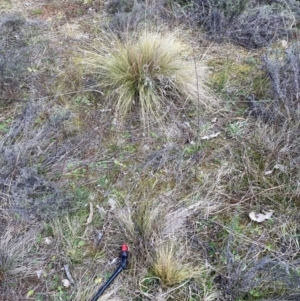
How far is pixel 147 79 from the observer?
2.47m

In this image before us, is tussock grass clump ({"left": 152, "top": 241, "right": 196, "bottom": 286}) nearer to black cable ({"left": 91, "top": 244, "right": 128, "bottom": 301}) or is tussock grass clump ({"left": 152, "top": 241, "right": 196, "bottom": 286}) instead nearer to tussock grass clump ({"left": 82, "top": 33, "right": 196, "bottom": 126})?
black cable ({"left": 91, "top": 244, "right": 128, "bottom": 301})

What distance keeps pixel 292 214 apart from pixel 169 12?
2184 millimetres

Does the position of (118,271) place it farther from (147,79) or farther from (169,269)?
(147,79)

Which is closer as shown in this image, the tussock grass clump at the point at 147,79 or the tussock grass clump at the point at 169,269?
the tussock grass clump at the point at 169,269


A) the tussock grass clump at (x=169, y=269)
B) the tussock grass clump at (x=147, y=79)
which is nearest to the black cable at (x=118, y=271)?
the tussock grass clump at (x=169, y=269)

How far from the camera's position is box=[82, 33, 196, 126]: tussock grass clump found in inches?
97.4

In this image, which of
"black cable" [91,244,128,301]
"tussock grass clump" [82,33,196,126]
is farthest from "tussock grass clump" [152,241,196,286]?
"tussock grass clump" [82,33,196,126]

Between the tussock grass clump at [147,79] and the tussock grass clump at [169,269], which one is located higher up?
the tussock grass clump at [147,79]

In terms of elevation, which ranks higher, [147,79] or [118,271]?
[147,79]

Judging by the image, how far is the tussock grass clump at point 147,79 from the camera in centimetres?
247

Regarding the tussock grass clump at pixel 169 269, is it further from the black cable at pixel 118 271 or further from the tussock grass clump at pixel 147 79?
the tussock grass clump at pixel 147 79

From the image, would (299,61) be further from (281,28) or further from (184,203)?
(184,203)

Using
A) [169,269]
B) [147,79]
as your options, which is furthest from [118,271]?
[147,79]

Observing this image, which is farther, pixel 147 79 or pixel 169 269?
pixel 147 79
